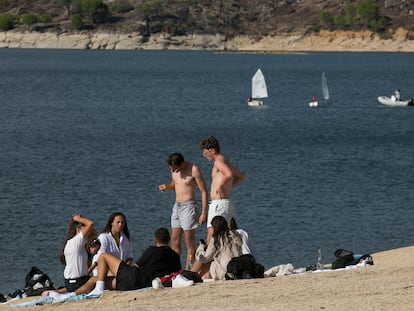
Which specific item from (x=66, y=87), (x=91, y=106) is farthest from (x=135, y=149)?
(x=66, y=87)

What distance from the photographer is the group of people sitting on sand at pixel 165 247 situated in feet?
48.6

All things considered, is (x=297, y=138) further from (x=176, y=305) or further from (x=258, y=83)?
(x=176, y=305)

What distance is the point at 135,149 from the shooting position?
51.1 m

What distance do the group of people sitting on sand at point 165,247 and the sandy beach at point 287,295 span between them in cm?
33

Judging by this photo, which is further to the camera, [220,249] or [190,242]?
[190,242]

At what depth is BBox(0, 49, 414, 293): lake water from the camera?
90.7 ft

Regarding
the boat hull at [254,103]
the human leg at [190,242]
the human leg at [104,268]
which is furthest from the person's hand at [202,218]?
the boat hull at [254,103]

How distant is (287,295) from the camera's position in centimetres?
1356

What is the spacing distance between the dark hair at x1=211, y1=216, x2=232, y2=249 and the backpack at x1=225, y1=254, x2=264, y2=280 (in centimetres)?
25

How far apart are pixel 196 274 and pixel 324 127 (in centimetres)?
5363

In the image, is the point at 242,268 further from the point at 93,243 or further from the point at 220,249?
the point at 93,243

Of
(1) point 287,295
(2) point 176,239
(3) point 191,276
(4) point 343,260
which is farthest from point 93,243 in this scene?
(4) point 343,260

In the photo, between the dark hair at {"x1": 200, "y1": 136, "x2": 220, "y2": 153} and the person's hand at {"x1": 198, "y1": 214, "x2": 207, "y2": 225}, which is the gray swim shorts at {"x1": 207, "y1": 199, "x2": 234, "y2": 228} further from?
the dark hair at {"x1": 200, "y1": 136, "x2": 220, "y2": 153}

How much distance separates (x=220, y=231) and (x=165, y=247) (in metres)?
0.72
